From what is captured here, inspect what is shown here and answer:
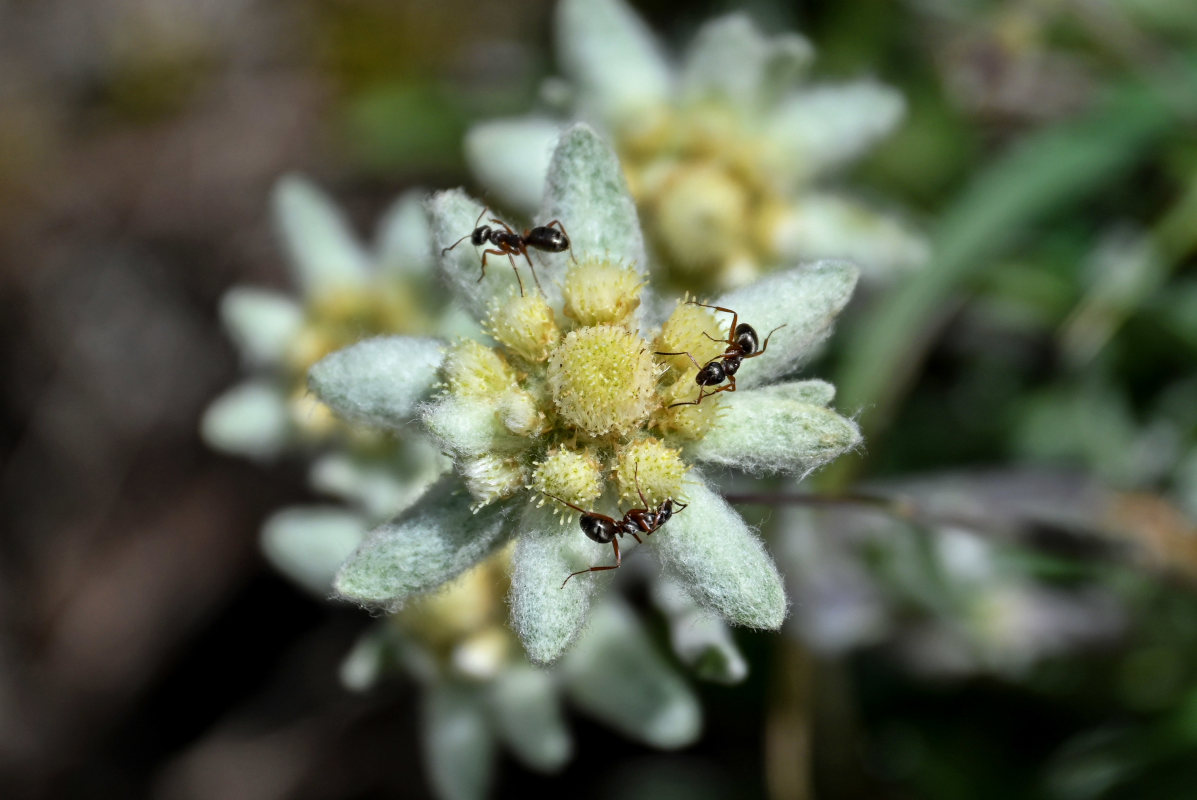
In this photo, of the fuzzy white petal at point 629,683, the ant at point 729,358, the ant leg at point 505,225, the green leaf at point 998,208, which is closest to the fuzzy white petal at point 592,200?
the ant leg at point 505,225

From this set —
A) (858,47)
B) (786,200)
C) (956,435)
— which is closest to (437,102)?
(858,47)

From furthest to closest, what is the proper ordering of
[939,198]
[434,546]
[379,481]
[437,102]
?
[437,102], [939,198], [379,481], [434,546]

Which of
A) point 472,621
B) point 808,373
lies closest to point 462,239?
point 472,621

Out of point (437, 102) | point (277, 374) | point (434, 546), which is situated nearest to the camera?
point (434, 546)

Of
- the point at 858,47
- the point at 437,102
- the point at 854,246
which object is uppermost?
the point at 858,47

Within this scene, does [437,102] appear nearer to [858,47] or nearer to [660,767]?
[858,47]

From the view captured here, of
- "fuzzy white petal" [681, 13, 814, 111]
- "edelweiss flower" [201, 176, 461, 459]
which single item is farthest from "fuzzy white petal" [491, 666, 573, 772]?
"fuzzy white petal" [681, 13, 814, 111]

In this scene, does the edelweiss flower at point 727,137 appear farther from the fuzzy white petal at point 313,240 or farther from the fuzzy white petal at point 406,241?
the fuzzy white petal at point 313,240
